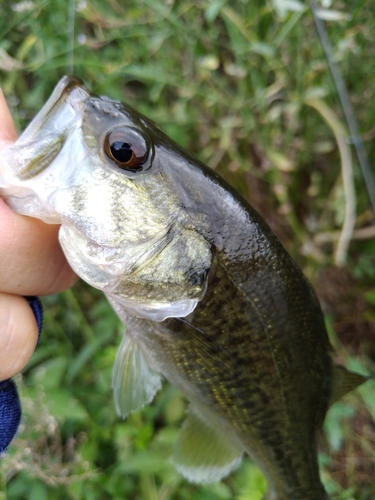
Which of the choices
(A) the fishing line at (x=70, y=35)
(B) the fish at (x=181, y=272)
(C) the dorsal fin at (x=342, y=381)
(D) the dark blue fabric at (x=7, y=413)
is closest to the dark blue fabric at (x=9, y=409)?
(D) the dark blue fabric at (x=7, y=413)

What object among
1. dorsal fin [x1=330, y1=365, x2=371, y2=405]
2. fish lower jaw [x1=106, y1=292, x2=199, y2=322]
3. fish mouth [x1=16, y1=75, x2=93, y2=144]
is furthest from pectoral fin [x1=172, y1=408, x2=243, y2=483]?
fish mouth [x1=16, y1=75, x2=93, y2=144]

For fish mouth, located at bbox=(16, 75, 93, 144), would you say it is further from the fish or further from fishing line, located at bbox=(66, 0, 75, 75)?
fishing line, located at bbox=(66, 0, 75, 75)

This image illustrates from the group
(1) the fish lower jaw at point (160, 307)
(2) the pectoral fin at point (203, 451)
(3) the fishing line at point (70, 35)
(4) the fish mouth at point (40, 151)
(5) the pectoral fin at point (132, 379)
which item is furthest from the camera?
(3) the fishing line at point (70, 35)

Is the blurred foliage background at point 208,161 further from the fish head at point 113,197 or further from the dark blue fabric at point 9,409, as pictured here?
the fish head at point 113,197

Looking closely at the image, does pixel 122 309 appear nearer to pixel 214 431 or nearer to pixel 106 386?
pixel 214 431

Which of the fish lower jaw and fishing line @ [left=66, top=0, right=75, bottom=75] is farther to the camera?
fishing line @ [left=66, top=0, right=75, bottom=75]

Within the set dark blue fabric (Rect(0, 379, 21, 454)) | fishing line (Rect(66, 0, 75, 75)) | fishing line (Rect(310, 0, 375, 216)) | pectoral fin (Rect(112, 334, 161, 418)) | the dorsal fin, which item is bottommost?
dark blue fabric (Rect(0, 379, 21, 454))
